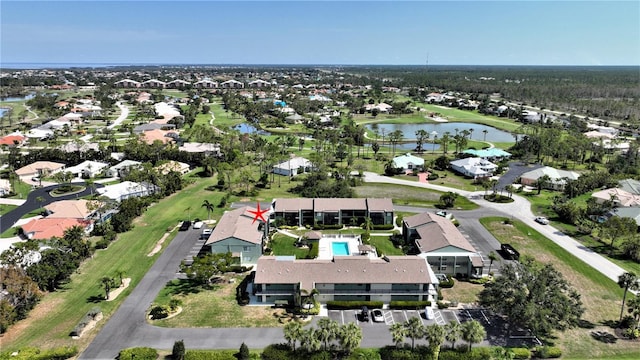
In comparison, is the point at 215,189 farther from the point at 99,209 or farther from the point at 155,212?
the point at 99,209

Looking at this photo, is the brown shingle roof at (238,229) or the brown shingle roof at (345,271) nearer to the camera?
the brown shingle roof at (345,271)

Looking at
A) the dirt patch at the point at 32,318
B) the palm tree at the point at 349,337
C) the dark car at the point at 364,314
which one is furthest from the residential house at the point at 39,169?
the palm tree at the point at 349,337

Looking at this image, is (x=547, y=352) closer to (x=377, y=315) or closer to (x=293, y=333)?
(x=377, y=315)

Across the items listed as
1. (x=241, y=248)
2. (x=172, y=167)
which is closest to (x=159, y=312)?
(x=241, y=248)

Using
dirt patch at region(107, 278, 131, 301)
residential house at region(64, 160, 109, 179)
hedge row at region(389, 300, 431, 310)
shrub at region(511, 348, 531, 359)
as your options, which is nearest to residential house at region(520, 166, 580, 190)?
hedge row at region(389, 300, 431, 310)

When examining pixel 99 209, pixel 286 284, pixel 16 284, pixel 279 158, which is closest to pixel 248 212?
pixel 286 284

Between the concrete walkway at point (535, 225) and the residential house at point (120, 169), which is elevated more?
the residential house at point (120, 169)

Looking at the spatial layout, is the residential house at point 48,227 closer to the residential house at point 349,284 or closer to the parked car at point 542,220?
the residential house at point 349,284
